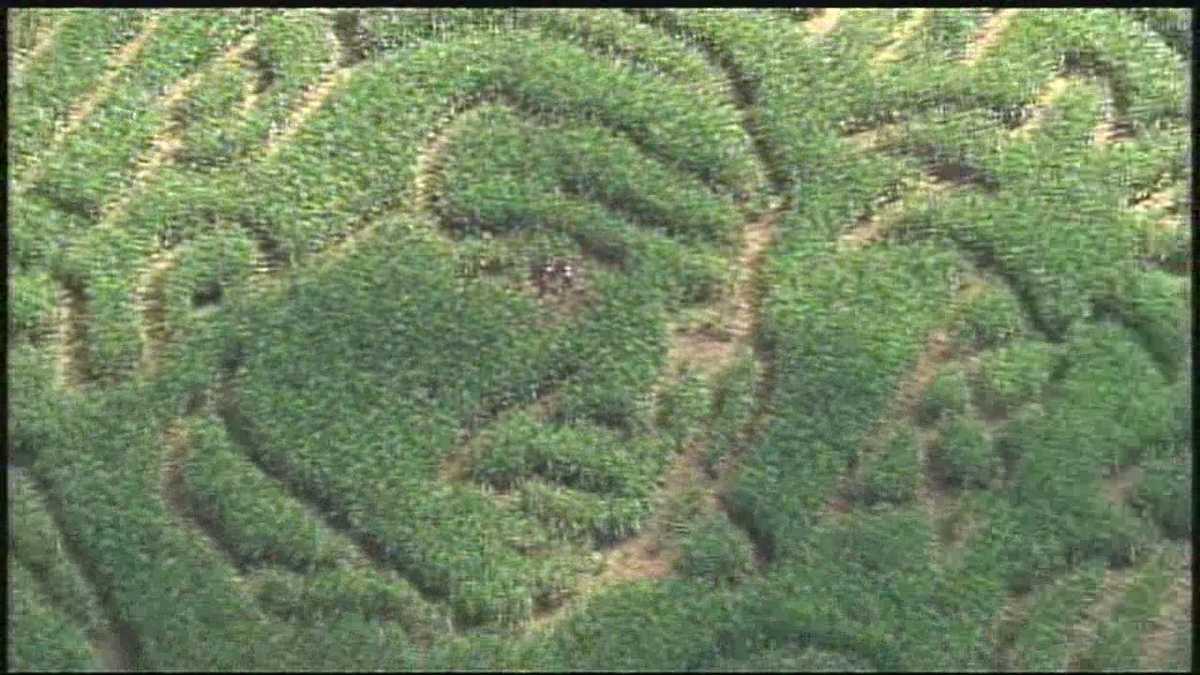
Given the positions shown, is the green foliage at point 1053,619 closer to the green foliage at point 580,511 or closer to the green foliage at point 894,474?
the green foliage at point 894,474

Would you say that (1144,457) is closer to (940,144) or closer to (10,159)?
(940,144)

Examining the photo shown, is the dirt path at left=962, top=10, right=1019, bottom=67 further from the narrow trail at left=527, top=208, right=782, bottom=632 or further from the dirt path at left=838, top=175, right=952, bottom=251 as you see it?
the narrow trail at left=527, top=208, right=782, bottom=632

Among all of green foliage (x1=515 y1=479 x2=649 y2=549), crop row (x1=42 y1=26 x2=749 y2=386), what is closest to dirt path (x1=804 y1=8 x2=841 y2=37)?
crop row (x1=42 y1=26 x2=749 y2=386)

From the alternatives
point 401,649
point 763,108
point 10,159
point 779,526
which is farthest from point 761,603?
point 10,159

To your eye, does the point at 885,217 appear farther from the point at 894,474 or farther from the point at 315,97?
the point at 315,97

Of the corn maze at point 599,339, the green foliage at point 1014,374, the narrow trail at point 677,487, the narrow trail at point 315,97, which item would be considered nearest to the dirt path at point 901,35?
the corn maze at point 599,339
